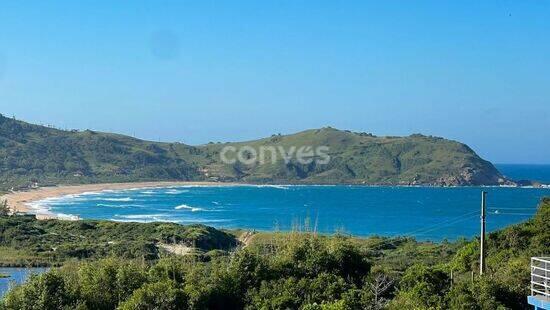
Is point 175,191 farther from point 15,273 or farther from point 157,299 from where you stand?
point 157,299

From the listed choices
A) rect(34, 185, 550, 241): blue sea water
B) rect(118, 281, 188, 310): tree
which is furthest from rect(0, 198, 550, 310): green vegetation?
rect(34, 185, 550, 241): blue sea water

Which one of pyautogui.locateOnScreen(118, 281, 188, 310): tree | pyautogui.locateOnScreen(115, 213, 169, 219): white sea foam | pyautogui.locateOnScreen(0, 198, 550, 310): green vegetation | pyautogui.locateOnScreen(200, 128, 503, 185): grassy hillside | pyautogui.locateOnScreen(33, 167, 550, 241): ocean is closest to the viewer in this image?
pyautogui.locateOnScreen(118, 281, 188, 310): tree

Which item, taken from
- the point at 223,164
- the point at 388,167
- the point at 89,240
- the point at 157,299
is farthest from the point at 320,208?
the point at 223,164

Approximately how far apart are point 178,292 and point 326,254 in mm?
6274

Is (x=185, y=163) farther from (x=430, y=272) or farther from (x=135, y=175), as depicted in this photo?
(x=430, y=272)

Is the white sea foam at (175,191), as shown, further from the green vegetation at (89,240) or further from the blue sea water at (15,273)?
the blue sea water at (15,273)

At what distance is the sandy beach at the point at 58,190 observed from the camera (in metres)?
102

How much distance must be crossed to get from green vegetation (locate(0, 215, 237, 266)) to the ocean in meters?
8.85

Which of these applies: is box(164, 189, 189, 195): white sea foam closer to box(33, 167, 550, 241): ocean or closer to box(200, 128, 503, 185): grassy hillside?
box(33, 167, 550, 241): ocean

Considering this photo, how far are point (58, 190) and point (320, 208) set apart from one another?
5590 centimetres

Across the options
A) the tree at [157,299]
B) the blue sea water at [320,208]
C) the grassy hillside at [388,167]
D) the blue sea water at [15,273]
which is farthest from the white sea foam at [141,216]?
the grassy hillside at [388,167]

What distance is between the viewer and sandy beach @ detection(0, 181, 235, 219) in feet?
334

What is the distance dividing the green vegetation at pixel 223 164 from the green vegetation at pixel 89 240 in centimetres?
9261

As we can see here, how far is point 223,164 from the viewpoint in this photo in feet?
647
